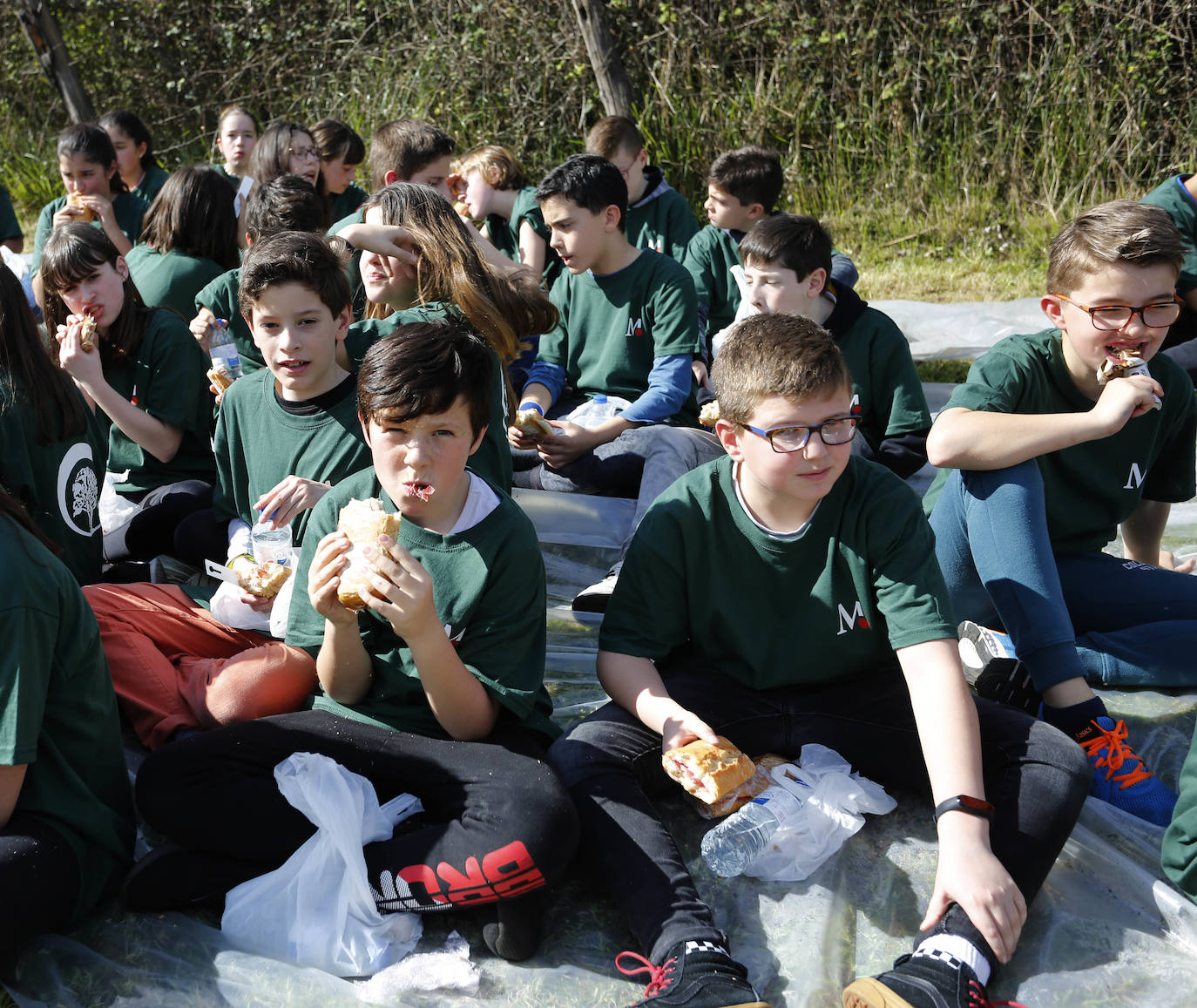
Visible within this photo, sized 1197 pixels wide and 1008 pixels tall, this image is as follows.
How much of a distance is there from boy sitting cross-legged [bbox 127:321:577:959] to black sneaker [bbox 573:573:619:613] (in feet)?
2.54

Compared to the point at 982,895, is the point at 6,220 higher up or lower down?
higher up

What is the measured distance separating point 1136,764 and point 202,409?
3031 millimetres

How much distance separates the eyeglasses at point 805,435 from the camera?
2.26 metres

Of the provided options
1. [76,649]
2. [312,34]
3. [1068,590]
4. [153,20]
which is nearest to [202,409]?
[76,649]

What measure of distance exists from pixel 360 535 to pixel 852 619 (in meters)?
1.06

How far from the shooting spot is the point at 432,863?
2.14 m

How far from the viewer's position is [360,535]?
2221 mm

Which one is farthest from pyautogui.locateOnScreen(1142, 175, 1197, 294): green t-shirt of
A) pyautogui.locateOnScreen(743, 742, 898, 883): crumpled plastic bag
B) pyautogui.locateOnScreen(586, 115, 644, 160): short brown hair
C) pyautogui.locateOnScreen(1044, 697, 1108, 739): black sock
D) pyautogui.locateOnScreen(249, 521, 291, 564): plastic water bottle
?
pyautogui.locateOnScreen(249, 521, 291, 564): plastic water bottle

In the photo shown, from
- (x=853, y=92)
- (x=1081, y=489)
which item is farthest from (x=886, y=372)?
(x=853, y=92)

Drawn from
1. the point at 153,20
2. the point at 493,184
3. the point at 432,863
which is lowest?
the point at 432,863

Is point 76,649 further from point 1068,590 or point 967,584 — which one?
point 1068,590

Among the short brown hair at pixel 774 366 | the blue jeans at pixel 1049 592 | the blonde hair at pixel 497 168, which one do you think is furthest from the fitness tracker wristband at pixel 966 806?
the blonde hair at pixel 497 168

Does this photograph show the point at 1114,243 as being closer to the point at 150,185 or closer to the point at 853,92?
the point at 150,185

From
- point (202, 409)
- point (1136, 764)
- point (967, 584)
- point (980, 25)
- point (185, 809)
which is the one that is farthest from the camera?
point (980, 25)
